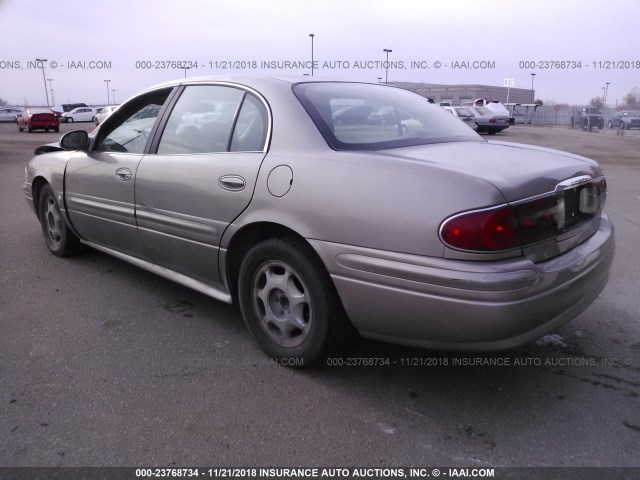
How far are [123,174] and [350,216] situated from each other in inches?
78.9

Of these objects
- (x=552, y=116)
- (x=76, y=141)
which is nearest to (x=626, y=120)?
(x=552, y=116)

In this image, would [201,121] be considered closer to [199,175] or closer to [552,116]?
[199,175]

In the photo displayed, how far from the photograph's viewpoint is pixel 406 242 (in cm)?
224

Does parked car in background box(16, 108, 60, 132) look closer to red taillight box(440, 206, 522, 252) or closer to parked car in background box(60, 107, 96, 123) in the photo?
parked car in background box(60, 107, 96, 123)

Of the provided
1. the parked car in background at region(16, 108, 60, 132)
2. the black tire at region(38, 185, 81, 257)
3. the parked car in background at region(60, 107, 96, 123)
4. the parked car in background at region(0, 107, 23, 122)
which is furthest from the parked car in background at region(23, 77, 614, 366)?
the parked car in background at region(0, 107, 23, 122)

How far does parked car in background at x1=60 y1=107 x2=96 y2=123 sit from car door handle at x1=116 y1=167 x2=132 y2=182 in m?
49.9

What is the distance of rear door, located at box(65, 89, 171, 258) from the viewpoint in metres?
3.66

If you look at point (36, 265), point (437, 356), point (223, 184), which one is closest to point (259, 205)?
point (223, 184)

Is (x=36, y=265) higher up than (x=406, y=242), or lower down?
lower down

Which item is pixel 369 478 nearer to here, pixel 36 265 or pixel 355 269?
pixel 355 269

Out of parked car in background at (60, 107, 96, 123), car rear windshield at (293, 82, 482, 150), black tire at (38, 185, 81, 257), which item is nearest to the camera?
car rear windshield at (293, 82, 482, 150)

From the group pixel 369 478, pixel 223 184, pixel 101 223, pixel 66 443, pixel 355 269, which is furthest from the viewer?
pixel 101 223

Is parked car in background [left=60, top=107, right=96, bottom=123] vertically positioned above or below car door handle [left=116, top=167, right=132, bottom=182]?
above

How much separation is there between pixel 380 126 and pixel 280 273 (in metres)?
1.03
